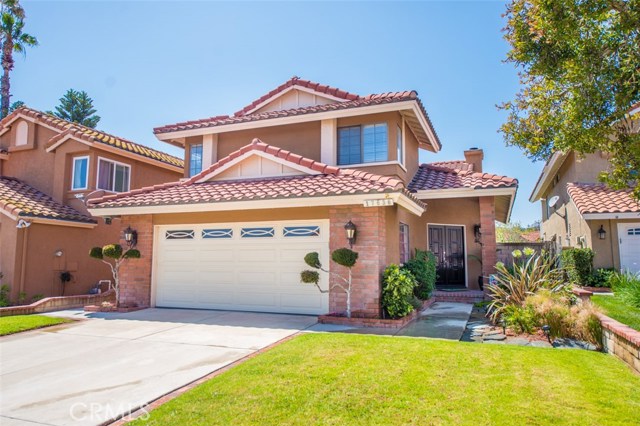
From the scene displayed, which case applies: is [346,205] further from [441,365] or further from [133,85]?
[133,85]

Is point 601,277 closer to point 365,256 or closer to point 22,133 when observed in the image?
point 365,256

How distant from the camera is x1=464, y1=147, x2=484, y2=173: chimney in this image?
18.1 m

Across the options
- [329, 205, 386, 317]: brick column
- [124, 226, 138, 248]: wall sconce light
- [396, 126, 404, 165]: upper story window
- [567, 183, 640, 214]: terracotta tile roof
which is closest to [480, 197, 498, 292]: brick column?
[396, 126, 404, 165]: upper story window

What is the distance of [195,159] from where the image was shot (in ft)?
52.9

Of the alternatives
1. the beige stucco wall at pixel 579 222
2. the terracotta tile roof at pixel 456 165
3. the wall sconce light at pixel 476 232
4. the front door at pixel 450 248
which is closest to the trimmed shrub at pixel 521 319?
the beige stucco wall at pixel 579 222

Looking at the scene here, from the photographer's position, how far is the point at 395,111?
43.1ft

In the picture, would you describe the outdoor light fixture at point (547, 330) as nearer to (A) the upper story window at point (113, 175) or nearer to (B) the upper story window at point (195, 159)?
(B) the upper story window at point (195, 159)

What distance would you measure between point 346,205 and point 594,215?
10.8 m

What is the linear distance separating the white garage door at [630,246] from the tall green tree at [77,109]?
37374mm

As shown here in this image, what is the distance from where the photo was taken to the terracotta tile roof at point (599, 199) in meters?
15.2

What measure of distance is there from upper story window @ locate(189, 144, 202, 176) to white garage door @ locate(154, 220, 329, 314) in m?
4.05

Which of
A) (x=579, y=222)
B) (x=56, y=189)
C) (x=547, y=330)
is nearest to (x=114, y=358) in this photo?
(x=547, y=330)

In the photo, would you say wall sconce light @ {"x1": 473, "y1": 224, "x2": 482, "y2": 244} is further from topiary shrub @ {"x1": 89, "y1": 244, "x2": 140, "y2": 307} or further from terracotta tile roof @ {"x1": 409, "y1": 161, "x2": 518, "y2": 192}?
topiary shrub @ {"x1": 89, "y1": 244, "x2": 140, "y2": 307}

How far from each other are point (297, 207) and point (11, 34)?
1015 inches
